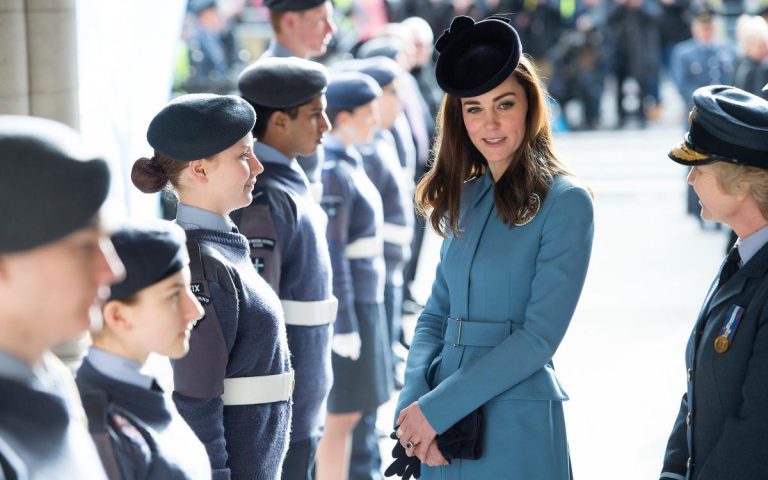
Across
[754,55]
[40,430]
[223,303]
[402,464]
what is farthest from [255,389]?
[754,55]

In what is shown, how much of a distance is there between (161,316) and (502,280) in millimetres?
1046

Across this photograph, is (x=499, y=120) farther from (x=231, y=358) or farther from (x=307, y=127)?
(x=307, y=127)

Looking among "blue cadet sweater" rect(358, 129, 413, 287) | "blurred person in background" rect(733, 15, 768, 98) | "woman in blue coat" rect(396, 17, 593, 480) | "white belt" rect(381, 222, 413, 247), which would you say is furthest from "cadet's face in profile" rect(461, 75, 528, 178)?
"blurred person in background" rect(733, 15, 768, 98)

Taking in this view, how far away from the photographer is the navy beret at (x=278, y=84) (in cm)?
384

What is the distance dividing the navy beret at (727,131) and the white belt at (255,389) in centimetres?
109

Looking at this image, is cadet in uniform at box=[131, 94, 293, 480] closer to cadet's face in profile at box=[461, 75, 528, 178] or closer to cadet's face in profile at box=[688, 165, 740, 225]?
cadet's face in profile at box=[461, 75, 528, 178]

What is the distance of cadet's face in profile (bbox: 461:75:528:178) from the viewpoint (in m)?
3.05

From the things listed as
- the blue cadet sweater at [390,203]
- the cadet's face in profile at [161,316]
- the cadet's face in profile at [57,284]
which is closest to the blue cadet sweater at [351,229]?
the blue cadet sweater at [390,203]

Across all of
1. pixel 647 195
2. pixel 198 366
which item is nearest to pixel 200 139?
pixel 198 366

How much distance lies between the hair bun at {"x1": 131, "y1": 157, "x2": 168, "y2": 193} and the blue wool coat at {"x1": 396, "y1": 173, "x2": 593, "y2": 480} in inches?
29.4

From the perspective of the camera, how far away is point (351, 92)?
5.57 metres

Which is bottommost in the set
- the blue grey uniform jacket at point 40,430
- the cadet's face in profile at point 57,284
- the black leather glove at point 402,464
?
the black leather glove at point 402,464

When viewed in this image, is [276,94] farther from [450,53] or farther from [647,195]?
[647,195]

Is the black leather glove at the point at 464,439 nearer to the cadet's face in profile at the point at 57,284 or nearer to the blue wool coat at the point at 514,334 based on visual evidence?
the blue wool coat at the point at 514,334
